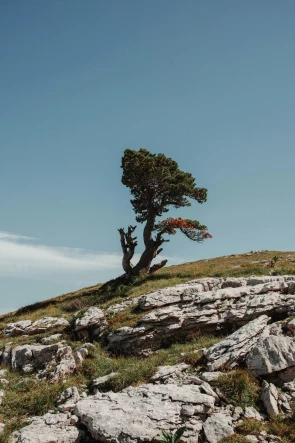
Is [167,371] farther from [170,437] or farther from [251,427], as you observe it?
[251,427]

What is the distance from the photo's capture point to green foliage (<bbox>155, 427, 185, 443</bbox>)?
8633 mm

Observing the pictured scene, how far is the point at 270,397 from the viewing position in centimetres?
986

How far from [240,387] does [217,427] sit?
164 centimetres

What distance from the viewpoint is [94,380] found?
40.6 feet

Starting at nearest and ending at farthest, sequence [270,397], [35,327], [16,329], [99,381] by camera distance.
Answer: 1. [270,397]
2. [99,381]
3. [35,327]
4. [16,329]

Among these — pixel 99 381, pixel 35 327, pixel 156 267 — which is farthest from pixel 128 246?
pixel 99 381

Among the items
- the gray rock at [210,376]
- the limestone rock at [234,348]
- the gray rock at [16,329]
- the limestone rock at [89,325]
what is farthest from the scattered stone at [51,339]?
the gray rock at [210,376]

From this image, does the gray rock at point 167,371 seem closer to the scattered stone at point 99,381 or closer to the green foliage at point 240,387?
the green foliage at point 240,387

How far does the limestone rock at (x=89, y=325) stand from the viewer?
17.6 meters

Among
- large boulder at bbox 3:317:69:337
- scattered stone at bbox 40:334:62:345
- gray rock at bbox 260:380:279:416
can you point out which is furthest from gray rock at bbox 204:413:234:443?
large boulder at bbox 3:317:69:337

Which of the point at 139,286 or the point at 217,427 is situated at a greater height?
the point at 139,286

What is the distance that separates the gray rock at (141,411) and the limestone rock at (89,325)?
7052mm

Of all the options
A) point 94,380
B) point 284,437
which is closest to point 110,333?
point 94,380

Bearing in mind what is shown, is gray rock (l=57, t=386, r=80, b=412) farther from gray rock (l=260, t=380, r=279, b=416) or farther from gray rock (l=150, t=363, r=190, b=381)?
gray rock (l=260, t=380, r=279, b=416)
